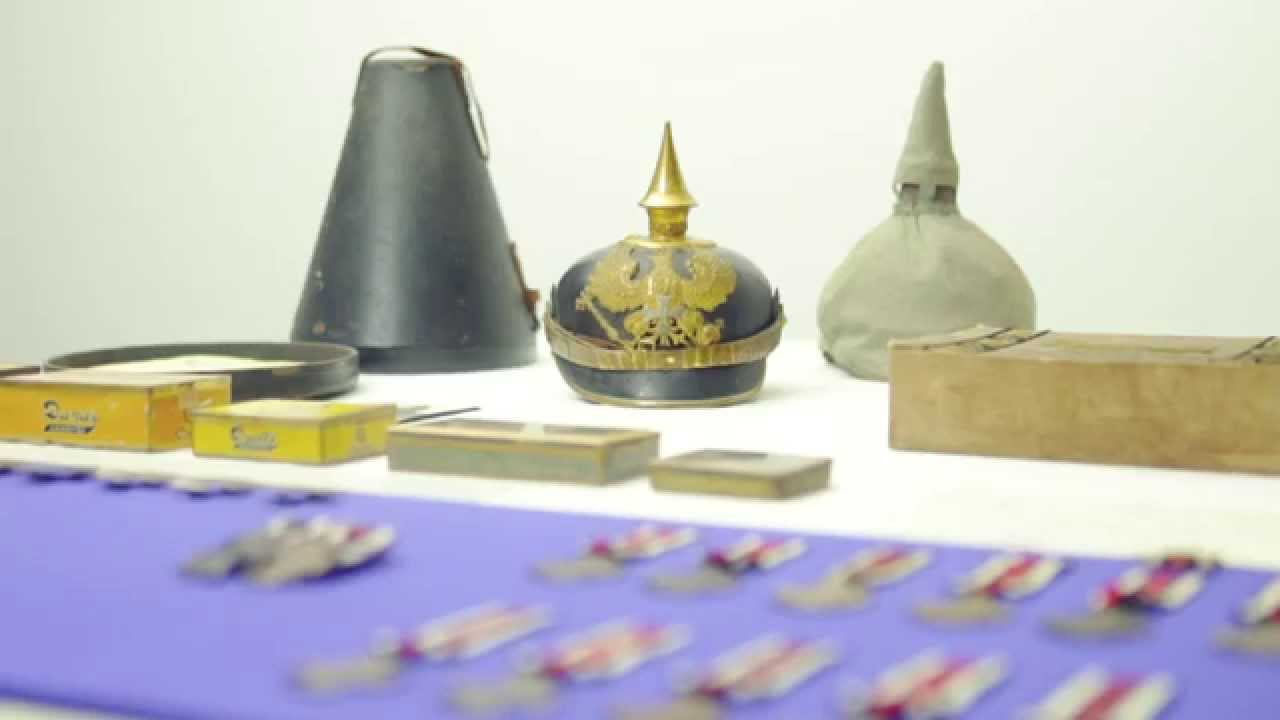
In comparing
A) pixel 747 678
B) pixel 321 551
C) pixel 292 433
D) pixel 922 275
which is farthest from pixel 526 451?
pixel 922 275

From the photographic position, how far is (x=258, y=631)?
0.88 m

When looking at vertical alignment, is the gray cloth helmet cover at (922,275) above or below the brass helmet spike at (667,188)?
below

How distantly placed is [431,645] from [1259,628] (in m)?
0.44

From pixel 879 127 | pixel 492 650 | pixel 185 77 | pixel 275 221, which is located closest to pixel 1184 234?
pixel 879 127

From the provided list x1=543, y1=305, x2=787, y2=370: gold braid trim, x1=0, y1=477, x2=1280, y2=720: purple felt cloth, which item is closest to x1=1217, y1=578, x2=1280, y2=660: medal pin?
x1=0, y1=477, x2=1280, y2=720: purple felt cloth

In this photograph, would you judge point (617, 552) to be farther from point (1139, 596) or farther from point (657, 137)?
point (657, 137)

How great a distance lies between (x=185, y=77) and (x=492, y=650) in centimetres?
328

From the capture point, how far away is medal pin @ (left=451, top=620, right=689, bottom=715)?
2.51 ft

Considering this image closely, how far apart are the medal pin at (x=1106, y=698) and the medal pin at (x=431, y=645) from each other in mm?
272

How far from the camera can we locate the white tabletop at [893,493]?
1.17 m

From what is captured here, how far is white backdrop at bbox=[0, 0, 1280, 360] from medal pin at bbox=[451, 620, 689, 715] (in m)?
2.43

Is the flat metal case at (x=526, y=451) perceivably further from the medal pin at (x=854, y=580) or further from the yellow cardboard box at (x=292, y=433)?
the medal pin at (x=854, y=580)

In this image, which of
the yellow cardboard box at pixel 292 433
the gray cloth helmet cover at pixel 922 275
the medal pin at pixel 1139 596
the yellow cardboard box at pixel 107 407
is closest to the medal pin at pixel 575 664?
the medal pin at pixel 1139 596

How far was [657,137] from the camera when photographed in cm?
342
